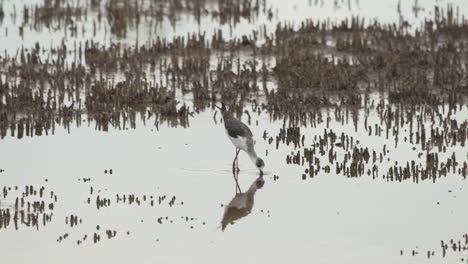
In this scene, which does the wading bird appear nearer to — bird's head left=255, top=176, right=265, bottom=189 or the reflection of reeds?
bird's head left=255, top=176, right=265, bottom=189

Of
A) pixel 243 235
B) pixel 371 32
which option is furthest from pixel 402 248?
pixel 371 32

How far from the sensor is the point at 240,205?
1002cm

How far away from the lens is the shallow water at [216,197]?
8445mm

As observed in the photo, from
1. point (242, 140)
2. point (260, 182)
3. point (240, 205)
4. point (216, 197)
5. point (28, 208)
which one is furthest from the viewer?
point (242, 140)

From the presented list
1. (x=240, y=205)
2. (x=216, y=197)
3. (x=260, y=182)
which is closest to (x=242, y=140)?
(x=260, y=182)

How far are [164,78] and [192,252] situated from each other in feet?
26.5

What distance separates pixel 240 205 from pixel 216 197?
0.35 m

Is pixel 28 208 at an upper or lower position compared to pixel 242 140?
lower

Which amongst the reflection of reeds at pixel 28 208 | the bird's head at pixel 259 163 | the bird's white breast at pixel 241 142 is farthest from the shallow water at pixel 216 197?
the bird's white breast at pixel 241 142

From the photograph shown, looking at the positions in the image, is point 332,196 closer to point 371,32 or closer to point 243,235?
point 243,235

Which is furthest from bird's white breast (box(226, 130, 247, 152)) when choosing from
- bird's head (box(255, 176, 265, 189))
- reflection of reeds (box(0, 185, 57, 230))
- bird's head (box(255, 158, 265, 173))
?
reflection of reeds (box(0, 185, 57, 230))

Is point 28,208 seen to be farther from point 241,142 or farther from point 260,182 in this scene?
point 241,142

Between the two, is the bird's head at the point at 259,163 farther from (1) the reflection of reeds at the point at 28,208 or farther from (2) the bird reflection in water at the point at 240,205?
(1) the reflection of reeds at the point at 28,208

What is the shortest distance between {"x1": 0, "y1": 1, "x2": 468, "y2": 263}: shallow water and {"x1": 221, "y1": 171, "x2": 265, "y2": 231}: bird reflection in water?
0.20 feet
